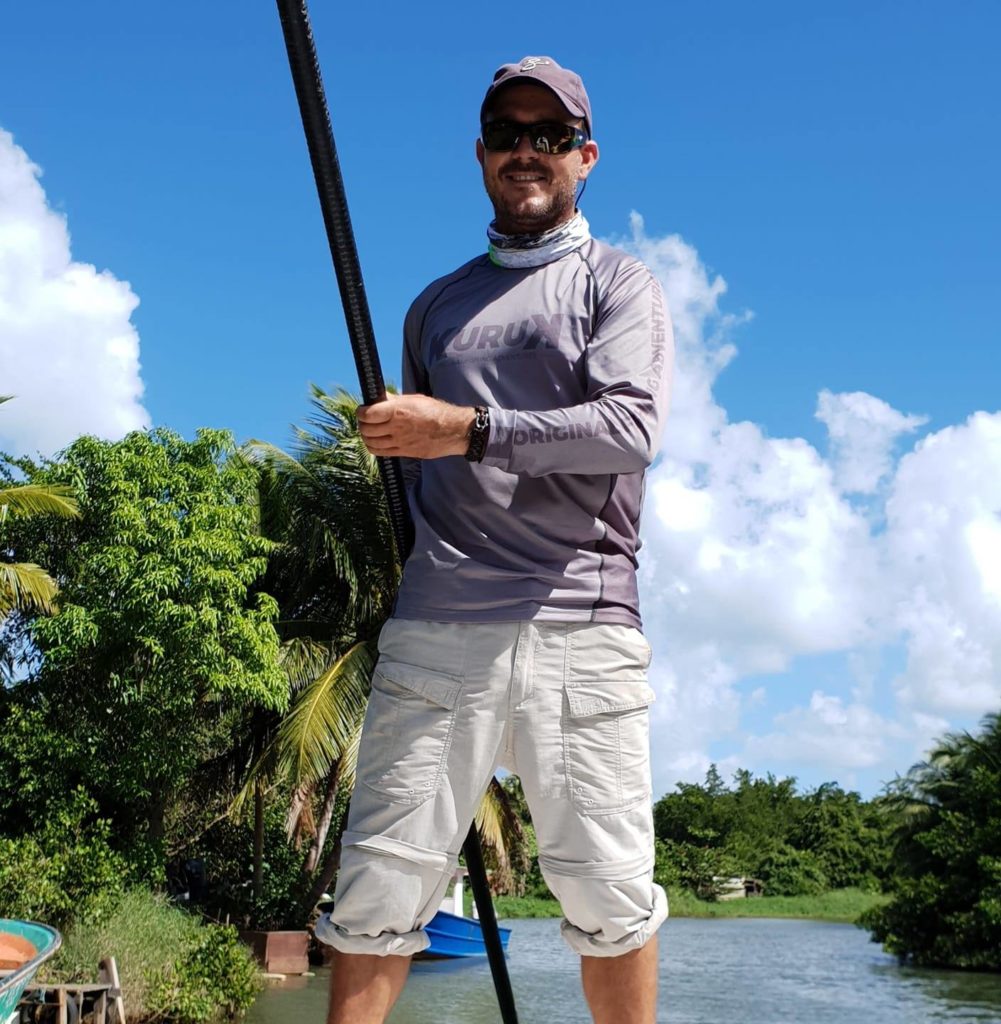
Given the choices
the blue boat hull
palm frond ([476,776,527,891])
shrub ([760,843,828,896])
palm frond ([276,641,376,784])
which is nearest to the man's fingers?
palm frond ([276,641,376,784])

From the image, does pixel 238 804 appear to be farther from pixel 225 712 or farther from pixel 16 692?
pixel 16 692

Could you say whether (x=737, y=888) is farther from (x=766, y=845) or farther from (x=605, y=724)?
(x=605, y=724)

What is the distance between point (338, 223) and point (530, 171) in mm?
501

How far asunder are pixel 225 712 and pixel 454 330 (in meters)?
14.0

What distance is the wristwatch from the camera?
5.49ft

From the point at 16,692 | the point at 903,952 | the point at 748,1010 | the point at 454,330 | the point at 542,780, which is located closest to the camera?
the point at 542,780

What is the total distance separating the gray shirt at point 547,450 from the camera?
173 centimetres

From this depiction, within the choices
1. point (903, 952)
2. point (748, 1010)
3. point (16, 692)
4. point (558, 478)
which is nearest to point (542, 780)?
point (558, 478)

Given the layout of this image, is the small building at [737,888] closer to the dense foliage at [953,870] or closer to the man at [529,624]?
the dense foliage at [953,870]

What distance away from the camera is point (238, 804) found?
1552cm

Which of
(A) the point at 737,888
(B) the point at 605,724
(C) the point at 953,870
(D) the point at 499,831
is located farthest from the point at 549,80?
(A) the point at 737,888

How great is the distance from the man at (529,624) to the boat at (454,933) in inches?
658

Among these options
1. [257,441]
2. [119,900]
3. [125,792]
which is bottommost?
[119,900]

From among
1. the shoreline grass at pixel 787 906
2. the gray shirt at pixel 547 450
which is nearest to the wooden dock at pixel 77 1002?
the gray shirt at pixel 547 450
